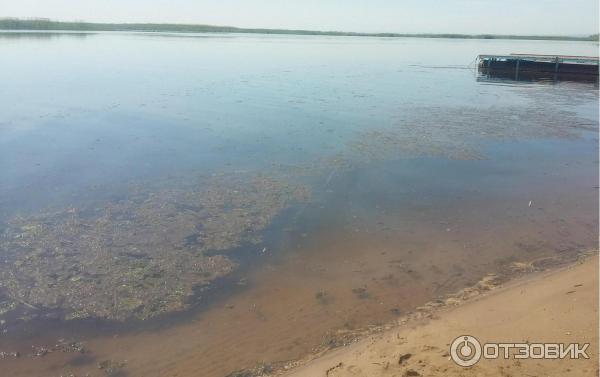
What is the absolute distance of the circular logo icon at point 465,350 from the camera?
4.25m

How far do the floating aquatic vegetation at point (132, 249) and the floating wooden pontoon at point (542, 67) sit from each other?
3646 centimetres

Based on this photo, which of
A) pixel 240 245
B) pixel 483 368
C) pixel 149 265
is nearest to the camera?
pixel 483 368

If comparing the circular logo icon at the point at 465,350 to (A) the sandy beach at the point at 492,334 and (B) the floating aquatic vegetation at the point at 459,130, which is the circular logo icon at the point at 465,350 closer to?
(A) the sandy beach at the point at 492,334

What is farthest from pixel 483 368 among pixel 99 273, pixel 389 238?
pixel 99 273

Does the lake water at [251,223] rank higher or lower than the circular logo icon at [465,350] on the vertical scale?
lower

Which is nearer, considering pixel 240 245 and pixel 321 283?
pixel 321 283

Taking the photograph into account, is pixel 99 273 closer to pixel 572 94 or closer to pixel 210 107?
pixel 210 107

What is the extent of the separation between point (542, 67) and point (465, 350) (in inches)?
1686

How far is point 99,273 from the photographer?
6.80 m

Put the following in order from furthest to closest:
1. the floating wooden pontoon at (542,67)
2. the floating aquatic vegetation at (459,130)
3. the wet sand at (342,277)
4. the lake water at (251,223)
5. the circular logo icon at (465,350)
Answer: the floating wooden pontoon at (542,67)
the floating aquatic vegetation at (459,130)
the lake water at (251,223)
the wet sand at (342,277)
the circular logo icon at (465,350)

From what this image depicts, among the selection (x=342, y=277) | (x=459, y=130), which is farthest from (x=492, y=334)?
(x=459, y=130)

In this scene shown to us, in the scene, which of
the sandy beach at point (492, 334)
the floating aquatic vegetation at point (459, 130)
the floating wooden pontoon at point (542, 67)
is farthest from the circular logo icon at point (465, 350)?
the floating wooden pontoon at point (542, 67)

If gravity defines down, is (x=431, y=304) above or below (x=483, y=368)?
below

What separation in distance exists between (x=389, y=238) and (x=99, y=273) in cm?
472
